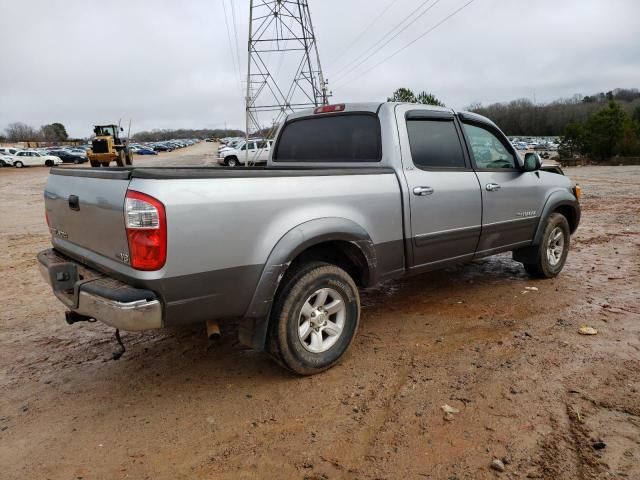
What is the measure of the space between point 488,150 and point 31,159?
48.3 m

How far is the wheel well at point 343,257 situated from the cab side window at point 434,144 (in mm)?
989

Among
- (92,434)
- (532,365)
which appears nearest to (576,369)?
(532,365)

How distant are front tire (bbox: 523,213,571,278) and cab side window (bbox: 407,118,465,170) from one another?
165 cm

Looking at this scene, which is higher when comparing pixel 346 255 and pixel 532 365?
pixel 346 255

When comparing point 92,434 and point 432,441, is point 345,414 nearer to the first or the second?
point 432,441

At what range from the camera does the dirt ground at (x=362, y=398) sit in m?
2.55

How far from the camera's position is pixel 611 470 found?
7.87ft

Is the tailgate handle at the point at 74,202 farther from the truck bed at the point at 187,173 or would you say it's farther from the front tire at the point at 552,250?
the front tire at the point at 552,250

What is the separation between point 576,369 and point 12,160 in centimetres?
4907

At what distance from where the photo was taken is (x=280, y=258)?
310cm

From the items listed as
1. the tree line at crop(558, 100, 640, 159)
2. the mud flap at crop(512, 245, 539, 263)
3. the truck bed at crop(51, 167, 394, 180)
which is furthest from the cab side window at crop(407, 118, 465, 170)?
the tree line at crop(558, 100, 640, 159)

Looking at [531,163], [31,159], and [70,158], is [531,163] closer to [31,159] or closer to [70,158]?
[31,159]

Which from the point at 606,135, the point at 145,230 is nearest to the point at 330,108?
the point at 145,230

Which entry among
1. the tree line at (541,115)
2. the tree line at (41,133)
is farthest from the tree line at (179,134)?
the tree line at (541,115)
